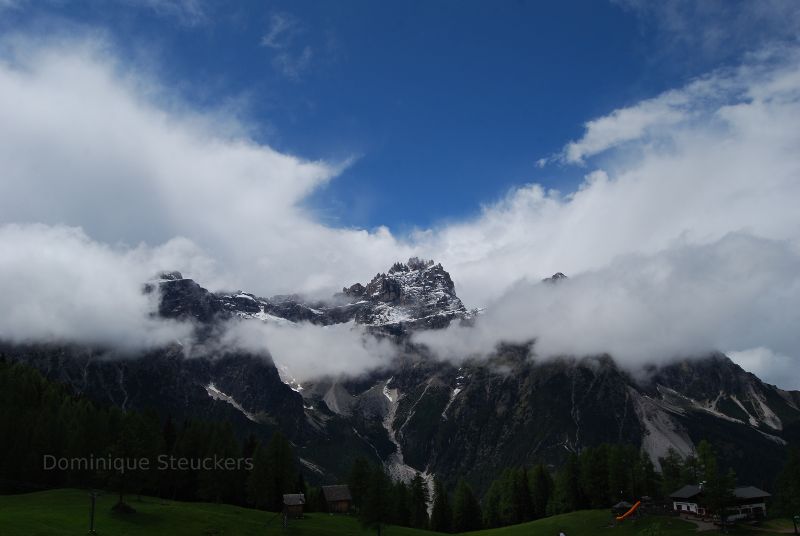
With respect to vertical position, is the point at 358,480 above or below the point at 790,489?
above

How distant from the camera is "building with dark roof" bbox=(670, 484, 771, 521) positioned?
11596cm

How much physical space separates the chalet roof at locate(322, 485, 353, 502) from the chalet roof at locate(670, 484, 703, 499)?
6975 centimetres

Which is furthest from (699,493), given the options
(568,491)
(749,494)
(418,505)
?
(418,505)

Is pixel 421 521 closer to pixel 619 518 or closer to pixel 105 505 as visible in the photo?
pixel 619 518

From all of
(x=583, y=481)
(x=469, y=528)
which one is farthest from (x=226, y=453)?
(x=583, y=481)

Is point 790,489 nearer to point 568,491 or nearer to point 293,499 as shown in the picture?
point 568,491

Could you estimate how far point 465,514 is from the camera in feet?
512

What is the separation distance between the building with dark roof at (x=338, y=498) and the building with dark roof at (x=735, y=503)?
69.8 m

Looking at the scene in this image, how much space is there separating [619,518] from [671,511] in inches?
603

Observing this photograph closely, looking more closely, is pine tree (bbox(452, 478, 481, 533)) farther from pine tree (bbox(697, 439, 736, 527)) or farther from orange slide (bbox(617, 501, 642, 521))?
pine tree (bbox(697, 439, 736, 527))

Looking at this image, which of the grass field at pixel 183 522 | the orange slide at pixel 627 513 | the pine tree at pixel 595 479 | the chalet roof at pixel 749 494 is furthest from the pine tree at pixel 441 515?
the chalet roof at pixel 749 494

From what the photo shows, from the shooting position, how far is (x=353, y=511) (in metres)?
142

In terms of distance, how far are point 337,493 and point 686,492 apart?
75544 millimetres

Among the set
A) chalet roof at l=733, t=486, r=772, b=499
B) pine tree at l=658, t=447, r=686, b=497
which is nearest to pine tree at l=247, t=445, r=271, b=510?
pine tree at l=658, t=447, r=686, b=497
